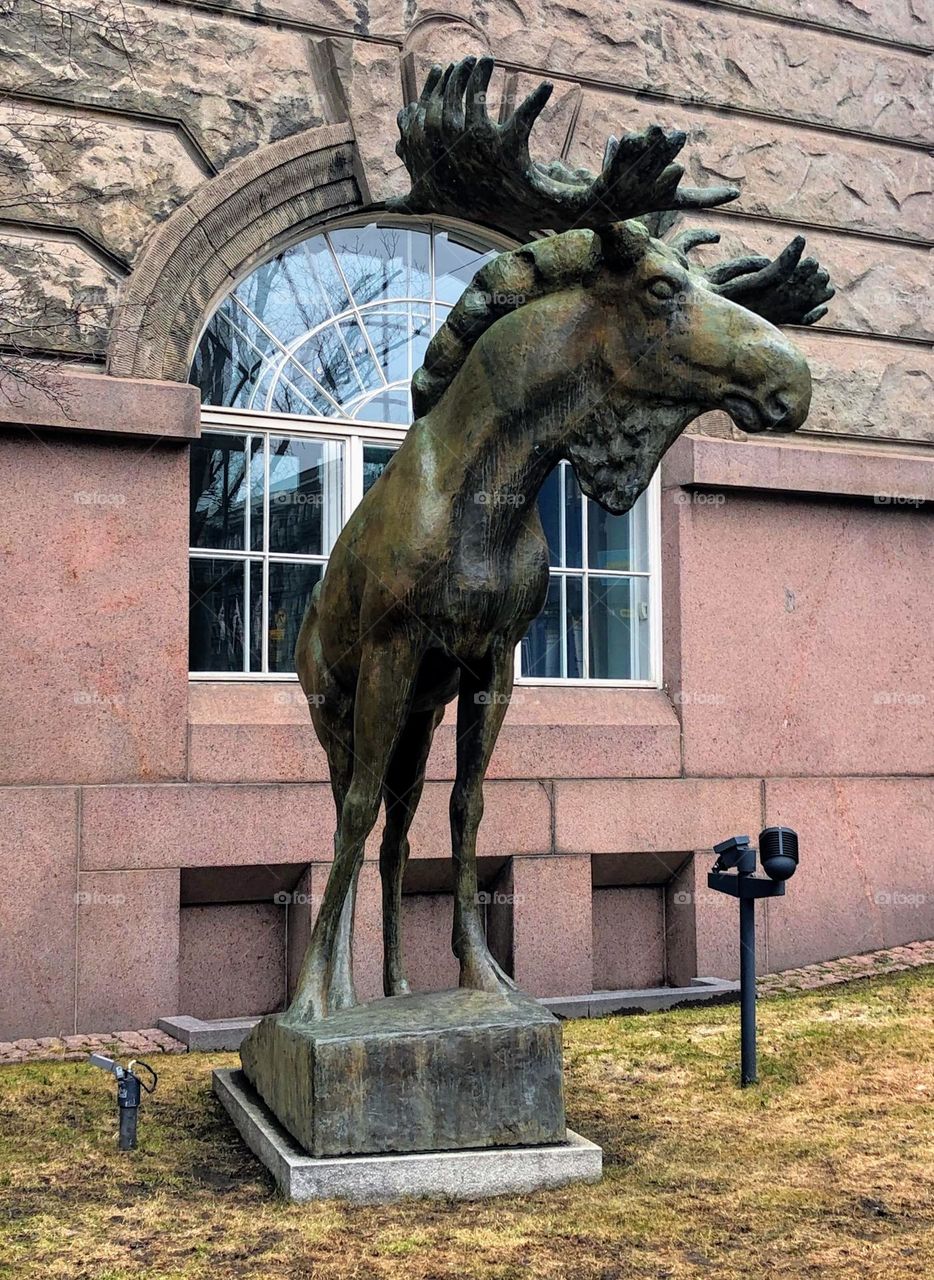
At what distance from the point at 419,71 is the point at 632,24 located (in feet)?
5.80

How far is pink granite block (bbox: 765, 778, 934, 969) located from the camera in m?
9.01

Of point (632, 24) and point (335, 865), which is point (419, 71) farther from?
point (335, 865)

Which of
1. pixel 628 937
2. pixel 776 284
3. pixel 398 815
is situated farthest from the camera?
pixel 628 937

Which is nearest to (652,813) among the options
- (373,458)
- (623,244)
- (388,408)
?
(373,458)

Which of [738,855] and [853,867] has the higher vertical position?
[738,855]

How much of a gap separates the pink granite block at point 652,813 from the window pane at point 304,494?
2241 mm

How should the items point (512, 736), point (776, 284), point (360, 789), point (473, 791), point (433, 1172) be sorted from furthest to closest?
point (512, 736), point (473, 791), point (360, 789), point (776, 284), point (433, 1172)

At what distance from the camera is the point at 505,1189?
4250mm

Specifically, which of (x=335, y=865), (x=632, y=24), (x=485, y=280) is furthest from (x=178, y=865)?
(x=632, y=24)

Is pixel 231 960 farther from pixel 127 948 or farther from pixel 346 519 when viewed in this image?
pixel 346 519

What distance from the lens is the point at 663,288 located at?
429 centimetres

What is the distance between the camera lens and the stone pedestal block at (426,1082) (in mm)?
4242

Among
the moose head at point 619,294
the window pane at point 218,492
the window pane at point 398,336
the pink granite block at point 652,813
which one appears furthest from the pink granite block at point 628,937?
the moose head at point 619,294

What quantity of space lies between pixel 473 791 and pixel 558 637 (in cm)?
434
